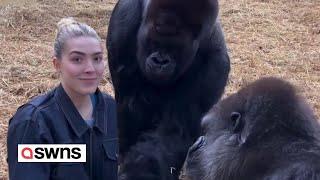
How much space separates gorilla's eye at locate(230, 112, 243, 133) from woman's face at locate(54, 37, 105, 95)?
2.31ft

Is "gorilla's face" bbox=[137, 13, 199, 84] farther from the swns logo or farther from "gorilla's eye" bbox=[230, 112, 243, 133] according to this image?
"gorilla's eye" bbox=[230, 112, 243, 133]

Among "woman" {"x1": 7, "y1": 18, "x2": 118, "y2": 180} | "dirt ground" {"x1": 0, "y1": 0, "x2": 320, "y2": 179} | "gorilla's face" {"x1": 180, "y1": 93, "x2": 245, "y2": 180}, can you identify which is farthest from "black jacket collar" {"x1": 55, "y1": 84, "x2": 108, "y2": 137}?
"dirt ground" {"x1": 0, "y1": 0, "x2": 320, "y2": 179}

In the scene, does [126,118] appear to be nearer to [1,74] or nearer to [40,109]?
[40,109]

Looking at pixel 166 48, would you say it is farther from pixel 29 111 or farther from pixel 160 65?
pixel 29 111

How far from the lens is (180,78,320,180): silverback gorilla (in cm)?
249

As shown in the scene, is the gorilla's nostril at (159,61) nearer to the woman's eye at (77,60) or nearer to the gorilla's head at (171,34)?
the gorilla's head at (171,34)

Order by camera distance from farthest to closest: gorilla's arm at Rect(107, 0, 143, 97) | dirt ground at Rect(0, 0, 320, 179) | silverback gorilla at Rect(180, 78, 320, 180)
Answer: dirt ground at Rect(0, 0, 320, 179) → gorilla's arm at Rect(107, 0, 143, 97) → silverback gorilla at Rect(180, 78, 320, 180)

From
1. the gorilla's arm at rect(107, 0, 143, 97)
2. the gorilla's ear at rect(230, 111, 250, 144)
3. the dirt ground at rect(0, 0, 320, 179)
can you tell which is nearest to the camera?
the gorilla's ear at rect(230, 111, 250, 144)

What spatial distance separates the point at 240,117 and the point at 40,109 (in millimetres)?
893

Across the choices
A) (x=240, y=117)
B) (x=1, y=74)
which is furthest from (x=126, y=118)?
(x=1, y=74)

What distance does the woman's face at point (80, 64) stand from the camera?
10.1 ft

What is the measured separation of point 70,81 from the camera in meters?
3.11

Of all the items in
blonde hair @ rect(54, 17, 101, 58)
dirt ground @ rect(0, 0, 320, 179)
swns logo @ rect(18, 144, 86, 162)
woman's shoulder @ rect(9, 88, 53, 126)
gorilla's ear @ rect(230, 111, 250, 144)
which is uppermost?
dirt ground @ rect(0, 0, 320, 179)

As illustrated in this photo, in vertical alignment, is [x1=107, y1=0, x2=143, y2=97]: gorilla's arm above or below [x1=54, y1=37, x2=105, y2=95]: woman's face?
above
